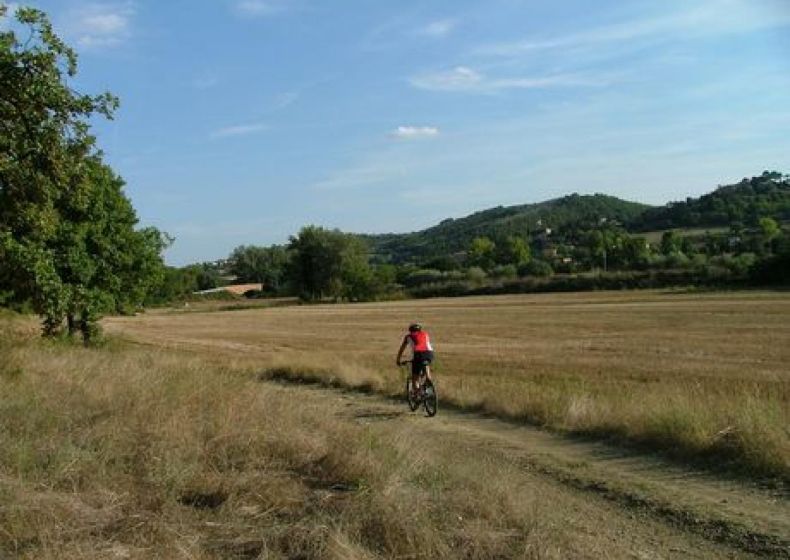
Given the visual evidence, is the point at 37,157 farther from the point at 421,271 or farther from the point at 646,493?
the point at 421,271

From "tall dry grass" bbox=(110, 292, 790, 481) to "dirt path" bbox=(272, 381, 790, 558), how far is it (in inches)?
26.6

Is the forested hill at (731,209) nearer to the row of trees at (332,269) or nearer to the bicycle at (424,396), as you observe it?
the row of trees at (332,269)

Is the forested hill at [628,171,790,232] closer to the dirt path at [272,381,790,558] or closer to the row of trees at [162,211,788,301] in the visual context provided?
the row of trees at [162,211,788,301]

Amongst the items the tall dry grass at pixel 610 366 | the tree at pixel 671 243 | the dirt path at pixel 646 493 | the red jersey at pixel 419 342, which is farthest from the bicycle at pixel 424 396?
the tree at pixel 671 243

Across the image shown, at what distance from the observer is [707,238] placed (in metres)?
152

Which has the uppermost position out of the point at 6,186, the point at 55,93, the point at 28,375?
the point at 55,93

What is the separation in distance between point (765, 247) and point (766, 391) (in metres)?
104

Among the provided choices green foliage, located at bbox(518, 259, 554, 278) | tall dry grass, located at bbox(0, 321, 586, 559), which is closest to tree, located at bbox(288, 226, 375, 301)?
green foliage, located at bbox(518, 259, 554, 278)

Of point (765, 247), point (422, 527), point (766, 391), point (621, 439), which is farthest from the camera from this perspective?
point (765, 247)

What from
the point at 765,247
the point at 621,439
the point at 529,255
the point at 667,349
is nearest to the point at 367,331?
the point at 667,349

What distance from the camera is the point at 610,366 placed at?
27.1 m

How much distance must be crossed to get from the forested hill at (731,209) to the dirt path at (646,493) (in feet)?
553

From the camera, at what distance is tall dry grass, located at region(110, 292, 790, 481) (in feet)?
37.6

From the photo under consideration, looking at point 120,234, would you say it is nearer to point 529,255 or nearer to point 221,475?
point 221,475
